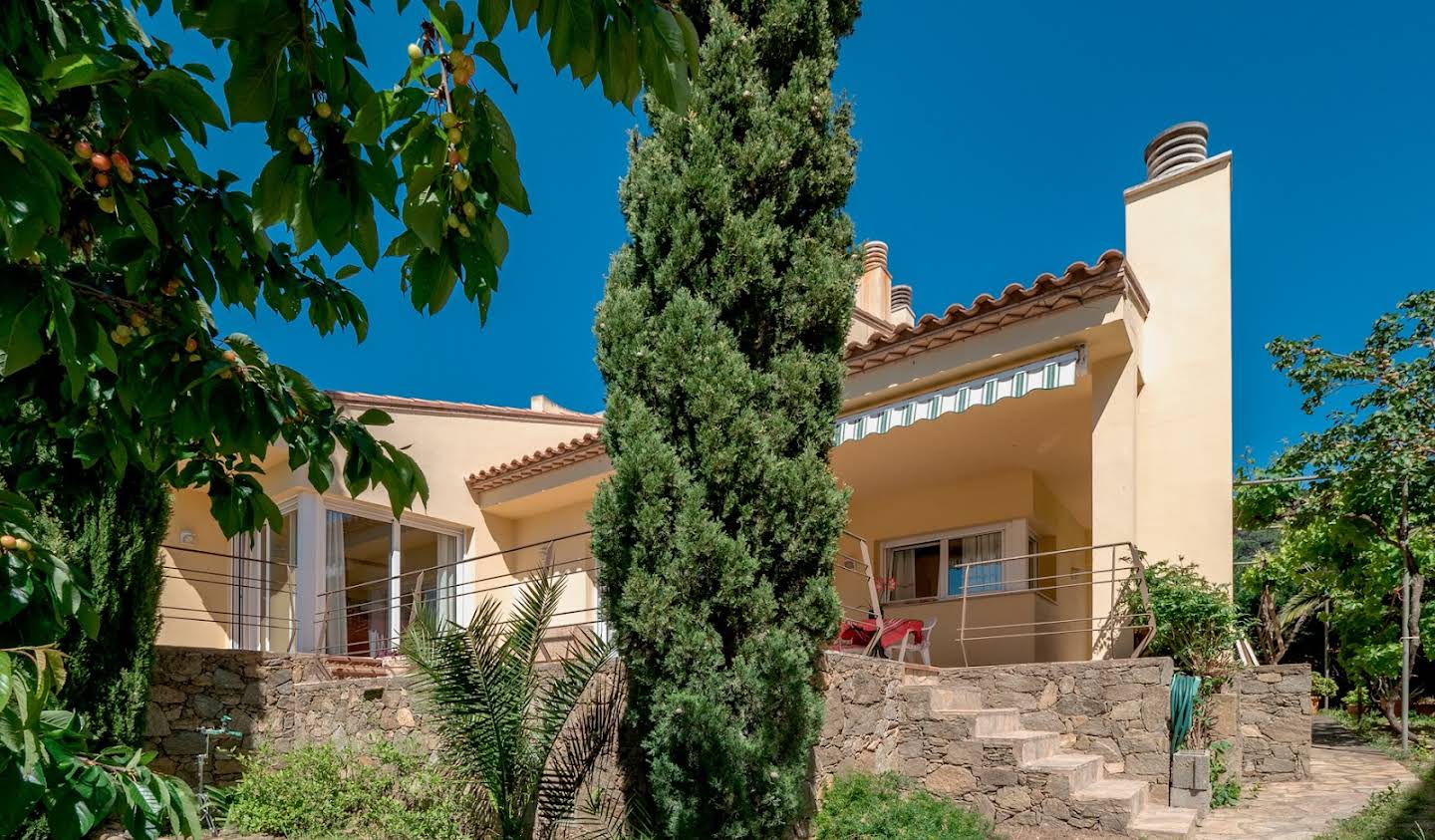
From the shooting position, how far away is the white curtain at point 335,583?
13297 millimetres

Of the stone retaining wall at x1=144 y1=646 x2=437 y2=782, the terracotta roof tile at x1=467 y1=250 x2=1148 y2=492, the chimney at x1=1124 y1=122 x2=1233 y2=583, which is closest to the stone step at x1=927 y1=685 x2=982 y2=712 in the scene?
the chimney at x1=1124 y1=122 x2=1233 y2=583

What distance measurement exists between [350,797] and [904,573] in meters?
9.56

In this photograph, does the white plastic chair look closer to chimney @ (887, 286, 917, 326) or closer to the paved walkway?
the paved walkway

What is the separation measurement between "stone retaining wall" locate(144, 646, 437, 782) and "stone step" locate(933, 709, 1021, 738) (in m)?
5.64

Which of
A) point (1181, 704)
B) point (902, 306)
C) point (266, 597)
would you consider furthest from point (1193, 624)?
point (266, 597)

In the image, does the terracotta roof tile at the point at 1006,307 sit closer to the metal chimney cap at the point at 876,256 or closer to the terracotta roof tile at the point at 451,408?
the terracotta roof tile at the point at 451,408

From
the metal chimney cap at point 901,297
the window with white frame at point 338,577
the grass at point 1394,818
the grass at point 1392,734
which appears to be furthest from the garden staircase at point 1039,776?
the metal chimney cap at point 901,297

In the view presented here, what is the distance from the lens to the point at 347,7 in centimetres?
235


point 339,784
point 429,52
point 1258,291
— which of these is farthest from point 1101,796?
point 1258,291

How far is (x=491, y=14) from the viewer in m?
2.06

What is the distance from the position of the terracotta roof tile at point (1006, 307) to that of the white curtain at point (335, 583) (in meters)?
7.98

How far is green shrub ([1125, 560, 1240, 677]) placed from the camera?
945 centimetres

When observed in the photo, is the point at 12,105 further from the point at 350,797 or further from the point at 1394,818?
the point at 1394,818

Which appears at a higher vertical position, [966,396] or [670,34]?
[966,396]
